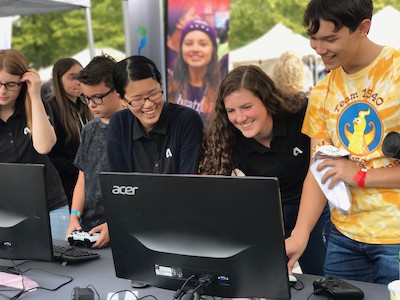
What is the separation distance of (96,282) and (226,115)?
84 centimetres

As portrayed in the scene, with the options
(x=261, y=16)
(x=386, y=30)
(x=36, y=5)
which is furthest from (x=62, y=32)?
(x=36, y=5)

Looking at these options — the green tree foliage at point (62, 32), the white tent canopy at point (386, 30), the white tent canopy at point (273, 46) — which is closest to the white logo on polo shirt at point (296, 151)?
the white tent canopy at point (386, 30)

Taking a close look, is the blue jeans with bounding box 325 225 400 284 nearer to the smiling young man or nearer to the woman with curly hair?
the woman with curly hair

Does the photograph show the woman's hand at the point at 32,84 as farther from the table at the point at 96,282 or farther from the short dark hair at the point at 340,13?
the short dark hair at the point at 340,13

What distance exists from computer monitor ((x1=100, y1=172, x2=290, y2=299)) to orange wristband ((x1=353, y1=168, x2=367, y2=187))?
497mm

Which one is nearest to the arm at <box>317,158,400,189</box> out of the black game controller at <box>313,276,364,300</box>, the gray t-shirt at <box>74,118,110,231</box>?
the black game controller at <box>313,276,364,300</box>

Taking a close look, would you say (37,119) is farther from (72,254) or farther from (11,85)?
(72,254)

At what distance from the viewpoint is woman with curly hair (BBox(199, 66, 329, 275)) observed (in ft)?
7.27

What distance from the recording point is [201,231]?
1563 millimetres

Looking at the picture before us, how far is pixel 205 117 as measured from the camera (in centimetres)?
445

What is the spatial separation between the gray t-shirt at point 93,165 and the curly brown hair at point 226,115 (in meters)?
0.54

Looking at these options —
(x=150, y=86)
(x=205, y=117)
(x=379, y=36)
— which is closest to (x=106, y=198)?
(x=150, y=86)

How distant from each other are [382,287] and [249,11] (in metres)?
14.6

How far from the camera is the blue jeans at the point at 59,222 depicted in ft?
8.86
